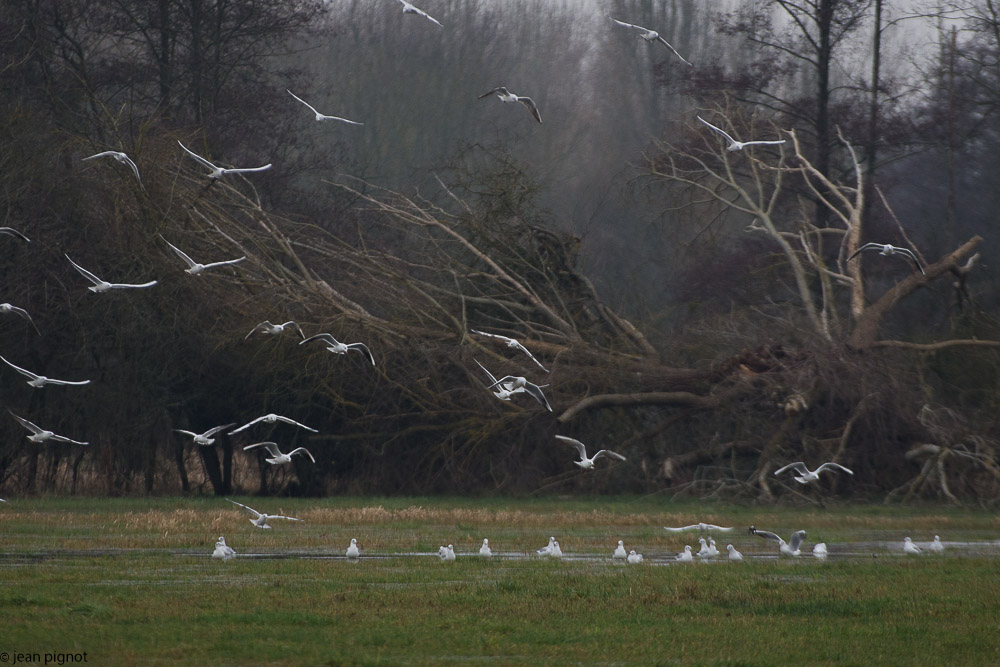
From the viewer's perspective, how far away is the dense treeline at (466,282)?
2686cm

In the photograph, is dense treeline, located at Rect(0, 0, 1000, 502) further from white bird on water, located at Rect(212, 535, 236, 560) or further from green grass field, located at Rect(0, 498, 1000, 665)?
white bird on water, located at Rect(212, 535, 236, 560)

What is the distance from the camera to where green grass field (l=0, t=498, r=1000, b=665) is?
8523 mm

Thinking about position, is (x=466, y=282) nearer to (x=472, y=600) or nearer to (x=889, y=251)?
(x=889, y=251)

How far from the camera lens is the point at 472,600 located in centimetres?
1076

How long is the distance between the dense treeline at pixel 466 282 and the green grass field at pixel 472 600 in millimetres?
8543

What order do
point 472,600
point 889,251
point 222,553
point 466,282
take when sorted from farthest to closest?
1. point 466,282
2. point 889,251
3. point 222,553
4. point 472,600

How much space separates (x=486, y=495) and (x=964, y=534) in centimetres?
1220

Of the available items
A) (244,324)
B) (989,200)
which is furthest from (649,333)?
(989,200)

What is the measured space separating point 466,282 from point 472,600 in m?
19.4

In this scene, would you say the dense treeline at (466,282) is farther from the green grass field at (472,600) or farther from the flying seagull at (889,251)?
the green grass field at (472,600)

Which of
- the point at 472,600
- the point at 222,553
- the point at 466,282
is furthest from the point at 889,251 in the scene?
the point at 472,600

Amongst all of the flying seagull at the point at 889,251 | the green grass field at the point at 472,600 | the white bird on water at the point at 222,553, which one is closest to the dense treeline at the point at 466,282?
the flying seagull at the point at 889,251

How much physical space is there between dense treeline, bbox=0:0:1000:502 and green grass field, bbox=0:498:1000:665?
8543 mm

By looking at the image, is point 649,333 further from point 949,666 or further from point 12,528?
point 949,666
